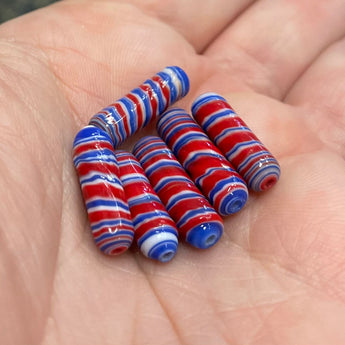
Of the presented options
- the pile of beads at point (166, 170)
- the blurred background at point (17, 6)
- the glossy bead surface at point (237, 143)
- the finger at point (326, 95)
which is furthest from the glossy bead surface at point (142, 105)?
the blurred background at point (17, 6)

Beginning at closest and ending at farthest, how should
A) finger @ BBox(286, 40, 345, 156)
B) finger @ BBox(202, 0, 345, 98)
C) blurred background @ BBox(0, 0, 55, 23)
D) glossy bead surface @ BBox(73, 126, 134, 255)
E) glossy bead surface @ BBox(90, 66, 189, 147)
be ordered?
glossy bead surface @ BBox(73, 126, 134, 255) → glossy bead surface @ BBox(90, 66, 189, 147) → finger @ BBox(286, 40, 345, 156) → finger @ BBox(202, 0, 345, 98) → blurred background @ BBox(0, 0, 55, 23)

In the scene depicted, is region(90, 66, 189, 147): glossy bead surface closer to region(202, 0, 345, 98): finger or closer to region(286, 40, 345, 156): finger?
region(202, 0, 345, 98): finger

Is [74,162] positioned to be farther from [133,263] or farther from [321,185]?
[321,185]

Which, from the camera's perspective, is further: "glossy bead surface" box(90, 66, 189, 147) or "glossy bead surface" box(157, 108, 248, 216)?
"glossy bead surface" box(90, 66, 189, 147)

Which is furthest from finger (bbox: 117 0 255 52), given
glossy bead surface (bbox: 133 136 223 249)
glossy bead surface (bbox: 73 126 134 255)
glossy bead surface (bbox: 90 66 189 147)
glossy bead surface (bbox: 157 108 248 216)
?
glossy bead surface (bbox: 73 126 134 255)

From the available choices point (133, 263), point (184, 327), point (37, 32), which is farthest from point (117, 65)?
point (184, 327)

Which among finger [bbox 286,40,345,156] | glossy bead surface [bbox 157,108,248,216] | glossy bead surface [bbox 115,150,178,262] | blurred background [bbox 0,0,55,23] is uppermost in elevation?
finger [bbox 286,40,345,156]

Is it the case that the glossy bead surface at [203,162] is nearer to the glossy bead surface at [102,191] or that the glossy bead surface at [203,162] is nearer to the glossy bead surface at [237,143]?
the glossy bead surface at [237,143]
